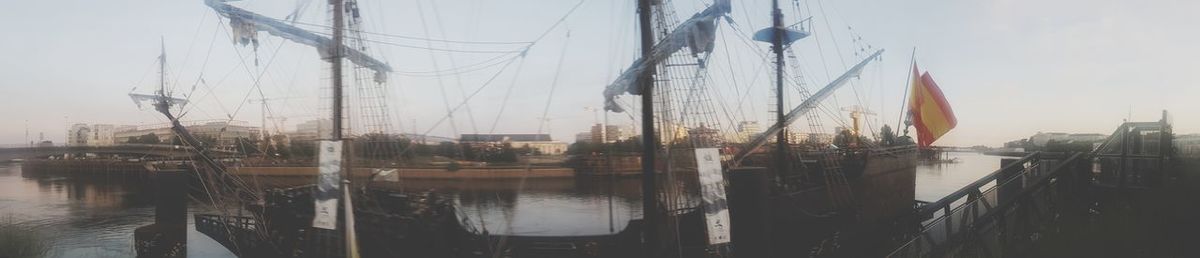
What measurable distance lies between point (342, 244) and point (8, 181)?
52993 millimetres

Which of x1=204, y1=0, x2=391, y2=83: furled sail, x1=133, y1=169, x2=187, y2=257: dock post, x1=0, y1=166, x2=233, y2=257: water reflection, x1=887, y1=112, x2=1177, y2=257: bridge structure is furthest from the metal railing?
x1=0, y1=166, x2=233, y2=257: water reflection

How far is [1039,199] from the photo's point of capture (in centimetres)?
842

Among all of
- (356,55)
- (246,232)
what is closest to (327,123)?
(356,55)

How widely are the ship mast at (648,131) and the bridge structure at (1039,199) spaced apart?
10.0 ft

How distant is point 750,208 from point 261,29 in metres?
8.71

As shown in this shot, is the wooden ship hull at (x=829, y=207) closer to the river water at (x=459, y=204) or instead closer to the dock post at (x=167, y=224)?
the river water at (x=459, y=204)

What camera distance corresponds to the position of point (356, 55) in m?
10.1

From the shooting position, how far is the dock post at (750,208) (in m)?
7.73

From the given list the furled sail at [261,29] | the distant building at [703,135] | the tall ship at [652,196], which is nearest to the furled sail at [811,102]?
the tall ship at [652,196]

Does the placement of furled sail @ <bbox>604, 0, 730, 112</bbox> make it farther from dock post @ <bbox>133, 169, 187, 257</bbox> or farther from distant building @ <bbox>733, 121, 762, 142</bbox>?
dock post @ <bbox>133, 169, 187, 257</bbox>

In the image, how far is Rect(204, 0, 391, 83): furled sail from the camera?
32.8ft

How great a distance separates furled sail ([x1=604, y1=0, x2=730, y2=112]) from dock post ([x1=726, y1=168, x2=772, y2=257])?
1769 millimetres

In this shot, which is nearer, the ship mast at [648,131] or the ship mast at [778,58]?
the ship mast at [648,131]

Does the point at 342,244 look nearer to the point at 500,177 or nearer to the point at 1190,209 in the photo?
the point at 1190,209
